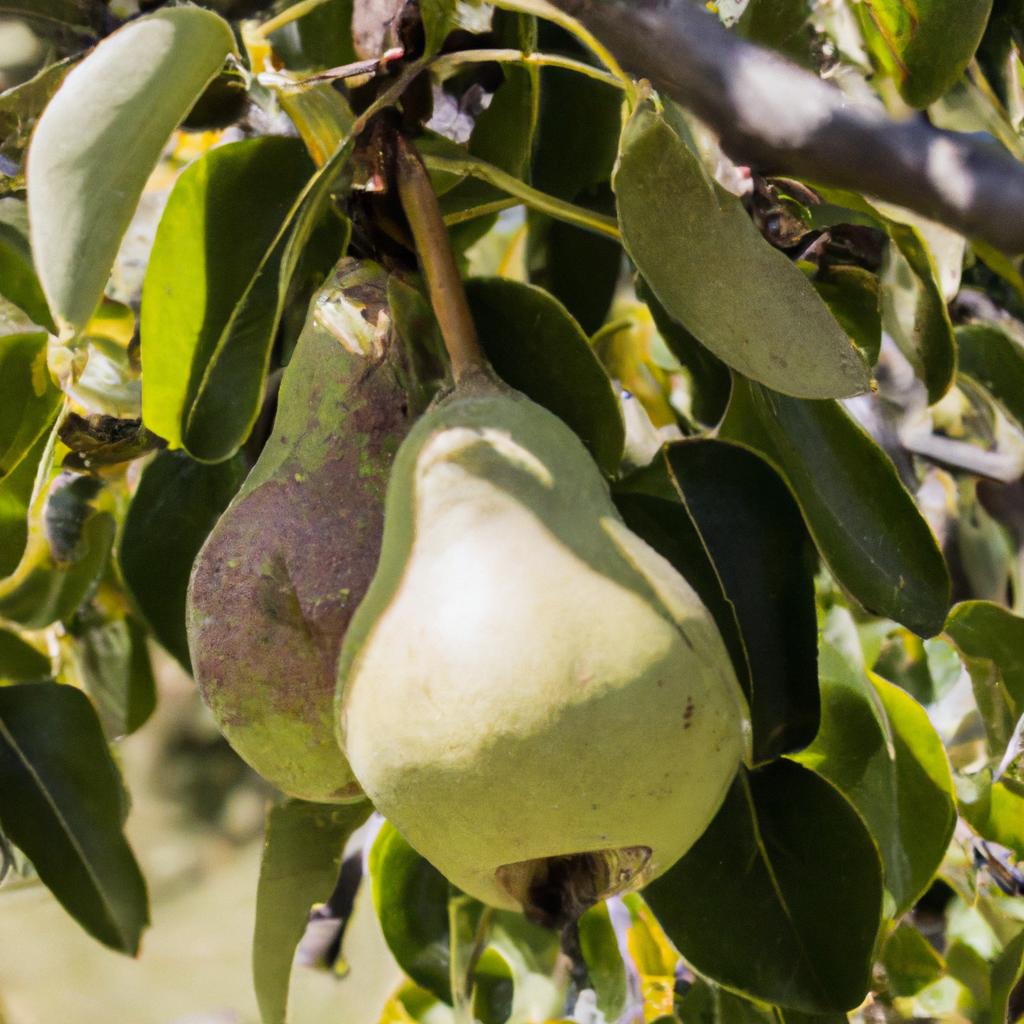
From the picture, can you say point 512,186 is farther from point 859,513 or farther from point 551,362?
point 859,513

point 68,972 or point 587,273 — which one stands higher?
point 587,273

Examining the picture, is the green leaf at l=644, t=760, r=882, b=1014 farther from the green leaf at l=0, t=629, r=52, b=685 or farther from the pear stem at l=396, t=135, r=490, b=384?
the green leaf at l=0, t=629, r=52, b=685

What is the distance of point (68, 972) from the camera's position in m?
3.18

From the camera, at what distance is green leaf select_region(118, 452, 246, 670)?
93 centimetres

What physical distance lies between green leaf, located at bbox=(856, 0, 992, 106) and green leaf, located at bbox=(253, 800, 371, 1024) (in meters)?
0.59

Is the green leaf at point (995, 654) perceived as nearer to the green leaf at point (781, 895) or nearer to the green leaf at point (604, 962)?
the green leaf at point (781, 895)

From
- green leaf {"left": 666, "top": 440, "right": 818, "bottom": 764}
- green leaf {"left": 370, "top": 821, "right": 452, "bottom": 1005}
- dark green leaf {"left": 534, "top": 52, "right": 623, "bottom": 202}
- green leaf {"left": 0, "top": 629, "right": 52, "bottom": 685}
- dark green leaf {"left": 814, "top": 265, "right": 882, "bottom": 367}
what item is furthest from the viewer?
green leaf {"left": 0, "top": 629, "right": 52, "bottom": 685}

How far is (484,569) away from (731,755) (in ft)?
0.45

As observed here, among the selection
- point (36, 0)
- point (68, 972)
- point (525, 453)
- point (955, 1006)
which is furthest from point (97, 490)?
point (68, 972)

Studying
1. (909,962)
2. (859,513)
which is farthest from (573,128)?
(909,962)

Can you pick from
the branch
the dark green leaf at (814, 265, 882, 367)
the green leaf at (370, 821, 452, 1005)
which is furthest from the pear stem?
the green leaf at (370, 821, 452, 1005)

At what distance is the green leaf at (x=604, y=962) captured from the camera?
1.22m

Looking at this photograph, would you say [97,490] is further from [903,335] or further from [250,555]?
[903,335]

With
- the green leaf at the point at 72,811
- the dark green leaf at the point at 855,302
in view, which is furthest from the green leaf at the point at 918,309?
the green leaf at the point at 72,811
